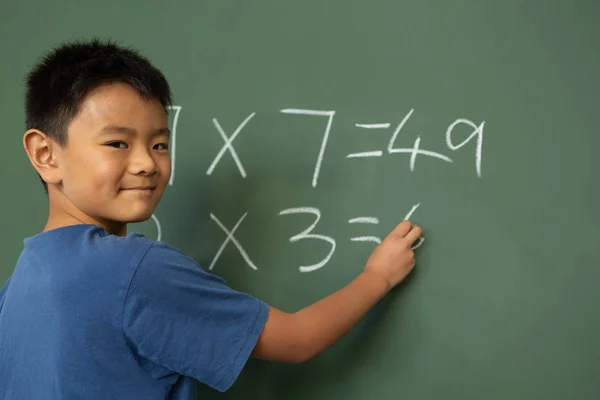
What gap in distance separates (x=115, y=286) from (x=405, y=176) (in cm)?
39

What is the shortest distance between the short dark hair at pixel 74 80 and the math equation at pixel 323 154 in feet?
0.56

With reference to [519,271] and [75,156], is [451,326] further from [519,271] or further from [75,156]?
[75,156]

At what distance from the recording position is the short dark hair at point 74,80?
701 millimetres

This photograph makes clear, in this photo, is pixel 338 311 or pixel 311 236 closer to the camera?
pixel 338 311

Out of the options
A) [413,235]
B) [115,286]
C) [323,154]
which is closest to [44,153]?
[115,286]

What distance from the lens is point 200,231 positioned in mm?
918

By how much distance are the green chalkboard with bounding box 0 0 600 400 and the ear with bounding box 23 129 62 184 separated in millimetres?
239

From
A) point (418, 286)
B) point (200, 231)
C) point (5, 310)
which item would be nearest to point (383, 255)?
point (418, 286)

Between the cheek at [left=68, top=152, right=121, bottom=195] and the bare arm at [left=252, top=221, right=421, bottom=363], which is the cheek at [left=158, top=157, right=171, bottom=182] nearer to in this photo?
the cheek at [left=68, top=152, right=121, bottom=195]

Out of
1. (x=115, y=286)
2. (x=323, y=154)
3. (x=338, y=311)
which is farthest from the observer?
(x=323, y=154)

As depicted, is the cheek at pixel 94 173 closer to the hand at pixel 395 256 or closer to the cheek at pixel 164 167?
the cheek at pixel 164 167

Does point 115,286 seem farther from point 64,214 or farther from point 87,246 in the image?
point 64,214

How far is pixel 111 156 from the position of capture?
69 cm

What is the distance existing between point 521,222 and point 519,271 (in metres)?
0.06
